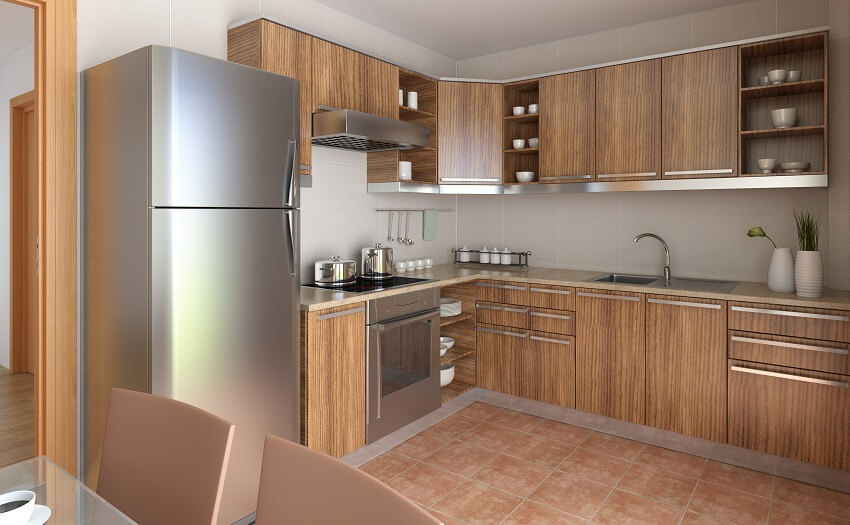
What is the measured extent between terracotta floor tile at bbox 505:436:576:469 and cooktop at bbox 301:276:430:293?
3.60ft

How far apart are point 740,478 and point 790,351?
27.1 inches

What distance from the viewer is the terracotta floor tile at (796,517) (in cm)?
240

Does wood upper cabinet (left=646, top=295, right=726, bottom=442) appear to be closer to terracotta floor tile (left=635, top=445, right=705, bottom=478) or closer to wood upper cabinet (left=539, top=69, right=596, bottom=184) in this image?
terracotta floor tile (left=635, top=445, right=705, bottom=478)

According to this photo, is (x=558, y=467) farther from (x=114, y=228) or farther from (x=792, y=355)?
(x=114, y=228)

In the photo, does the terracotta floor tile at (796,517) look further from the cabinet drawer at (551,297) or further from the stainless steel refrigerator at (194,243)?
Answer: the stainless steel refrigerator at (194,243)

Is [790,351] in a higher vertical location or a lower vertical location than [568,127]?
lower

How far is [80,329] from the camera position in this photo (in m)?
2.28

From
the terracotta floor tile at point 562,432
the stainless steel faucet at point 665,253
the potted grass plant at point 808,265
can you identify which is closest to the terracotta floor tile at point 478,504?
the terracotta floor tile at point 562,432

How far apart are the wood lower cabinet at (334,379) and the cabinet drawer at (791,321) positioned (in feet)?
6.41

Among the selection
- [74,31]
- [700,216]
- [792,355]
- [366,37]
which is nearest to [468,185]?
[366,37]

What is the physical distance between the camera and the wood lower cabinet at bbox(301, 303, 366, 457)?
258cm

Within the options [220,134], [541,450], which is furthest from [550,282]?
[220,134]

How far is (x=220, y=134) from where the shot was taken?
2.11 metres

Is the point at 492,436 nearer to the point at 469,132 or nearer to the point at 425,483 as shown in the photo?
the point at 425,483
